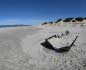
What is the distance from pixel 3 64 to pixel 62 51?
499 centimetres

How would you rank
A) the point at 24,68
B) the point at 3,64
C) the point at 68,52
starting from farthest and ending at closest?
1. the point at 68,52
2. the point at 3,64
3. the point at 24,68

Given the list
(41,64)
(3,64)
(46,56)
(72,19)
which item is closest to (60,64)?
(41,64)

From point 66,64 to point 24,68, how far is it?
244 centimetres

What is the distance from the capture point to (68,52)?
13.3 metres

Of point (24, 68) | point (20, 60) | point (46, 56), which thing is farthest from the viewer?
point (46, 56)

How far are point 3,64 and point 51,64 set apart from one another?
2586mm

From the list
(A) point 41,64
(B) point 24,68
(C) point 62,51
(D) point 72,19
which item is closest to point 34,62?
(A) point 41,64

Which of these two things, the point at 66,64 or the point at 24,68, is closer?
the point at 24,68

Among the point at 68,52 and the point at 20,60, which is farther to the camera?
the point at 68,52

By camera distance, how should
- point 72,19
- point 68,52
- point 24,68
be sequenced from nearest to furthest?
point 24,68, point 68,52, point 72,19

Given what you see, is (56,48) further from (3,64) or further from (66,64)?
(3,64)

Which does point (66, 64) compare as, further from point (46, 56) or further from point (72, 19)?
point (72, 19)

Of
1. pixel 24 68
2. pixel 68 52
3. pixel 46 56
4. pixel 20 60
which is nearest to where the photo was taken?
pixel 24 68

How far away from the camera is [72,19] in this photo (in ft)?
263
